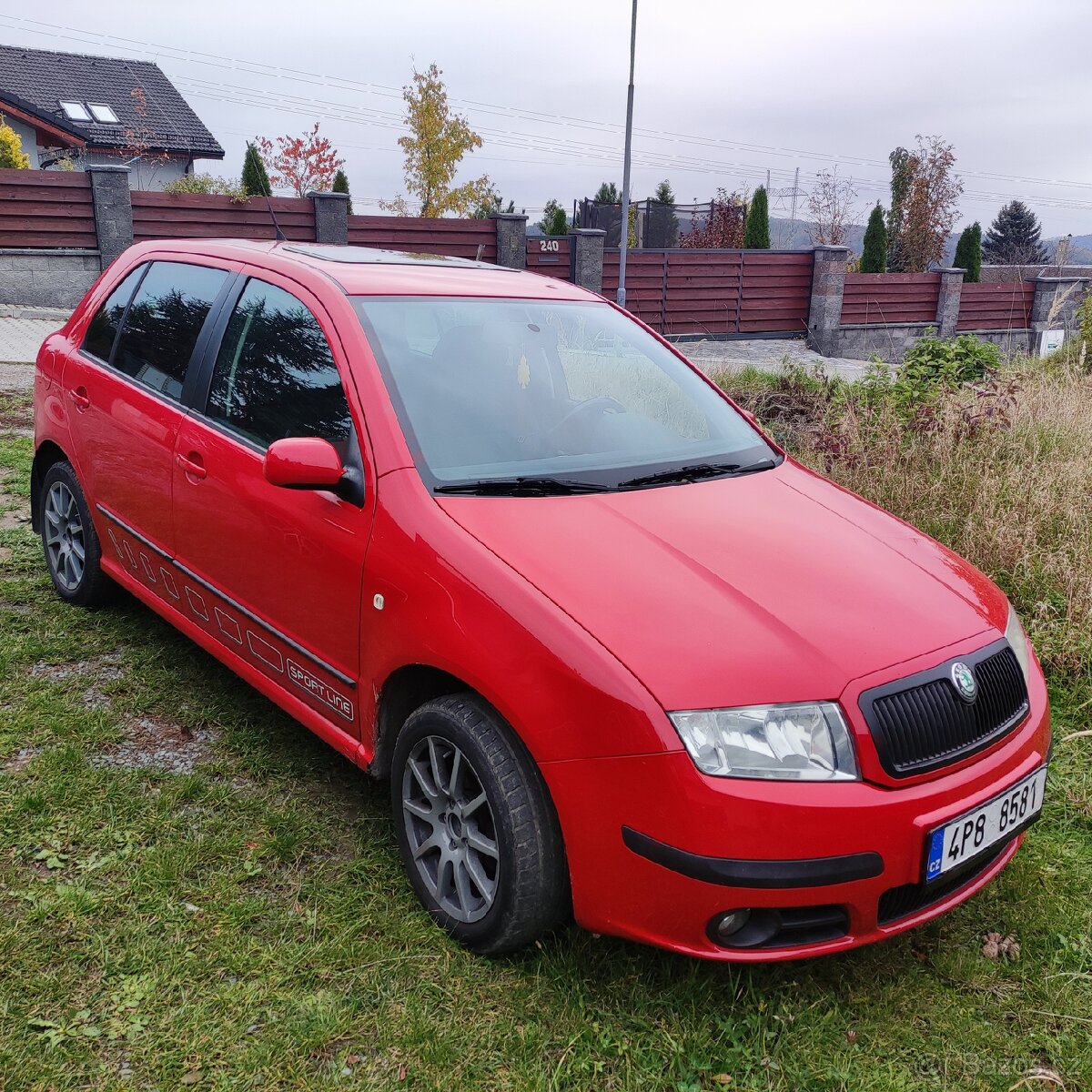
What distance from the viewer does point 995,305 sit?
26656mm

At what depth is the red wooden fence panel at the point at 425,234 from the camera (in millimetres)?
20266

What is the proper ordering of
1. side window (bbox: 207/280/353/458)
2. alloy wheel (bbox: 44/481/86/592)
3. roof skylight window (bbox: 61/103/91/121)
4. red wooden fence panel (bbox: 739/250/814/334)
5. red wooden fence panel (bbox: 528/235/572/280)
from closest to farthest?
1. side window (bbox: 207/280/353/458)
2. alloy wheel (bbox: 44/481/86/592)
3. red wooden fence panel (bbox: 528/235/572/280)
4. red wooden fence panel (bbox: 739/250/814/334)
5. roof skylight window (bbox: 61/103/91/121)

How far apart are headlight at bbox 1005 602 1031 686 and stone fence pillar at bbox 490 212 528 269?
64.2ft

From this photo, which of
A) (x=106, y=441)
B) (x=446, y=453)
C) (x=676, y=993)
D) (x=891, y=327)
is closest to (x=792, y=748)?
(x=676, y=993)

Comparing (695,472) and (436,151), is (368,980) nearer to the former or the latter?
(695,472)

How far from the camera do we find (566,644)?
81.9 inches

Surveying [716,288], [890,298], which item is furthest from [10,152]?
[890,298]

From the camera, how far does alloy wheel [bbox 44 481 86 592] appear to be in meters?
4.30

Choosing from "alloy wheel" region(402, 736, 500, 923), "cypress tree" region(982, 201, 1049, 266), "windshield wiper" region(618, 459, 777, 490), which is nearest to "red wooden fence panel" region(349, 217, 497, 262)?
"windshield wiper" region(618, 459, 777, 490)

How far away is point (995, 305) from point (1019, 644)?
89.7ft

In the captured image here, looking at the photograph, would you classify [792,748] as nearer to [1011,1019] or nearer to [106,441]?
[1011,1019]

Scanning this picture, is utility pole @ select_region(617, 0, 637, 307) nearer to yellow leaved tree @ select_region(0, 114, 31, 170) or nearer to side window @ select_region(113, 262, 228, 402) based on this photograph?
yellow leaved tree @ select_region(0, 114, 31, 170)

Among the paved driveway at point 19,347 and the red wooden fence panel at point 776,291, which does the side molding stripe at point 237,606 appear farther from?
the red wooden fence panel at point 776,291

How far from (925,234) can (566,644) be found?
132ft
